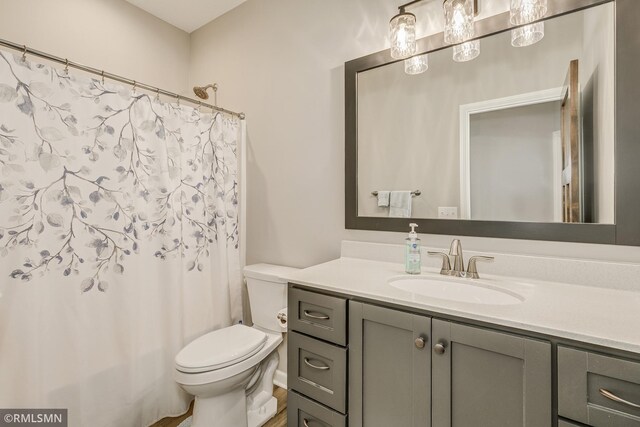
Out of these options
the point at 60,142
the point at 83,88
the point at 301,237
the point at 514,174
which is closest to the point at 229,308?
the point at 301,237

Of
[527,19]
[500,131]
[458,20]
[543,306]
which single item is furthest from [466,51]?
[543,306]

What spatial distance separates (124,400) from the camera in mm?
1549

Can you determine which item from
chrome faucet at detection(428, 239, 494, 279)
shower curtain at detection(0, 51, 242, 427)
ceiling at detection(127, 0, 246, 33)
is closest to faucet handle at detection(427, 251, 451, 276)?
chrome faucet at detection(428, 239, 494, 279)

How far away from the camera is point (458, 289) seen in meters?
1.26

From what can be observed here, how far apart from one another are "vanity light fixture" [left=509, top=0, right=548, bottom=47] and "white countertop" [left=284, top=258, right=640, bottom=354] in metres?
0.96

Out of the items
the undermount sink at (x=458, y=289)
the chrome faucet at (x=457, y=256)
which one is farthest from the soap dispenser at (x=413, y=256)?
the chrome faucet at (x=457, y=256)

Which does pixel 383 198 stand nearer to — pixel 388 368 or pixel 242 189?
pixel 388 368

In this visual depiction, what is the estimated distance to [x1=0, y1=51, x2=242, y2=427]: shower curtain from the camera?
1.23 meters

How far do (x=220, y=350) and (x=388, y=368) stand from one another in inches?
34.2

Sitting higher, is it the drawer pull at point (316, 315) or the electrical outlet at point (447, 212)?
the electrical outlet at point (447, 212)

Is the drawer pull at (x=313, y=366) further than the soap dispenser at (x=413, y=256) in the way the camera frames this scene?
No

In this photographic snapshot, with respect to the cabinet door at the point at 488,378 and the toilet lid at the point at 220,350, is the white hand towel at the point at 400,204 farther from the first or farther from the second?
the toilet lid at the point at 220,350

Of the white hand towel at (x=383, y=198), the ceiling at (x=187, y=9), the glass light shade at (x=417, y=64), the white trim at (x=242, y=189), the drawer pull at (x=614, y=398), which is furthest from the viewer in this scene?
the ceiling at (x=187, y=9)

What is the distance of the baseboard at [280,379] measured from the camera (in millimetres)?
1974
